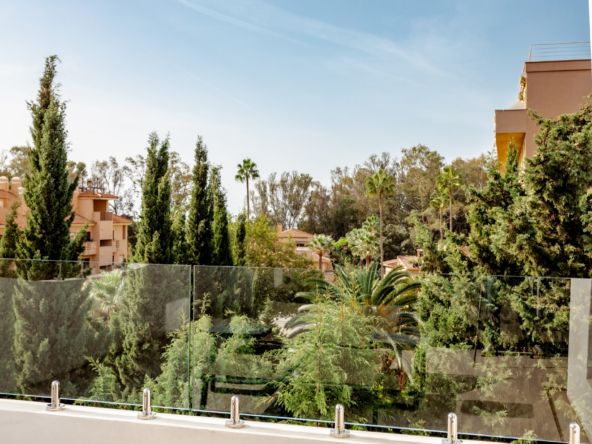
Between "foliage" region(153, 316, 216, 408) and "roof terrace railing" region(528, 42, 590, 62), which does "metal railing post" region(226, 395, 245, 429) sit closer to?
"foliage" region(153, 316, 216, 408)

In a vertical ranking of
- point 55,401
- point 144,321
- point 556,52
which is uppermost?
point 556,52

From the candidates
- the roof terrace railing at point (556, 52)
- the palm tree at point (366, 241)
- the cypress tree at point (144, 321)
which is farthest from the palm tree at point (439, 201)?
the cypress tree at point (144, 321)

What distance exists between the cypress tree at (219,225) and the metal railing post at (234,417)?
1068 centimetres

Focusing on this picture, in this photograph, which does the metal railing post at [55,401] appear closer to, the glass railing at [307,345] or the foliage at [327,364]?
the glass railing at [307,345]

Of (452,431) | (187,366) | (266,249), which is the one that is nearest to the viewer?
(452,431)

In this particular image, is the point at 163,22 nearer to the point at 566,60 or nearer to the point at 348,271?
the point at 566,60

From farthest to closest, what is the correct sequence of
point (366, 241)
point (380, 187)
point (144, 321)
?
point (380, 187), point (366, 241), point (144, 321)

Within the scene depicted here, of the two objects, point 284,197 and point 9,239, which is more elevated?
point 284,197

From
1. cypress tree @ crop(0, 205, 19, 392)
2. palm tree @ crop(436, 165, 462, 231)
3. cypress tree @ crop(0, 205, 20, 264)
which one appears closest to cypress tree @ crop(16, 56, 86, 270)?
cypress tree @ crop(0, 205, 20, 264)

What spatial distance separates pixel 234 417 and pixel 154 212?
8.82 m

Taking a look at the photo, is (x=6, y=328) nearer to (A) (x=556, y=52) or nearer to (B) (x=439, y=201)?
(A) (x=556, y=52)

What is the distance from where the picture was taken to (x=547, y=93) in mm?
9398

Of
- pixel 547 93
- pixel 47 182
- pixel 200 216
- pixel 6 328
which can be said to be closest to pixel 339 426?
pixel 6 328

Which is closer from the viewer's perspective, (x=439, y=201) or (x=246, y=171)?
(x=439, y=201)
